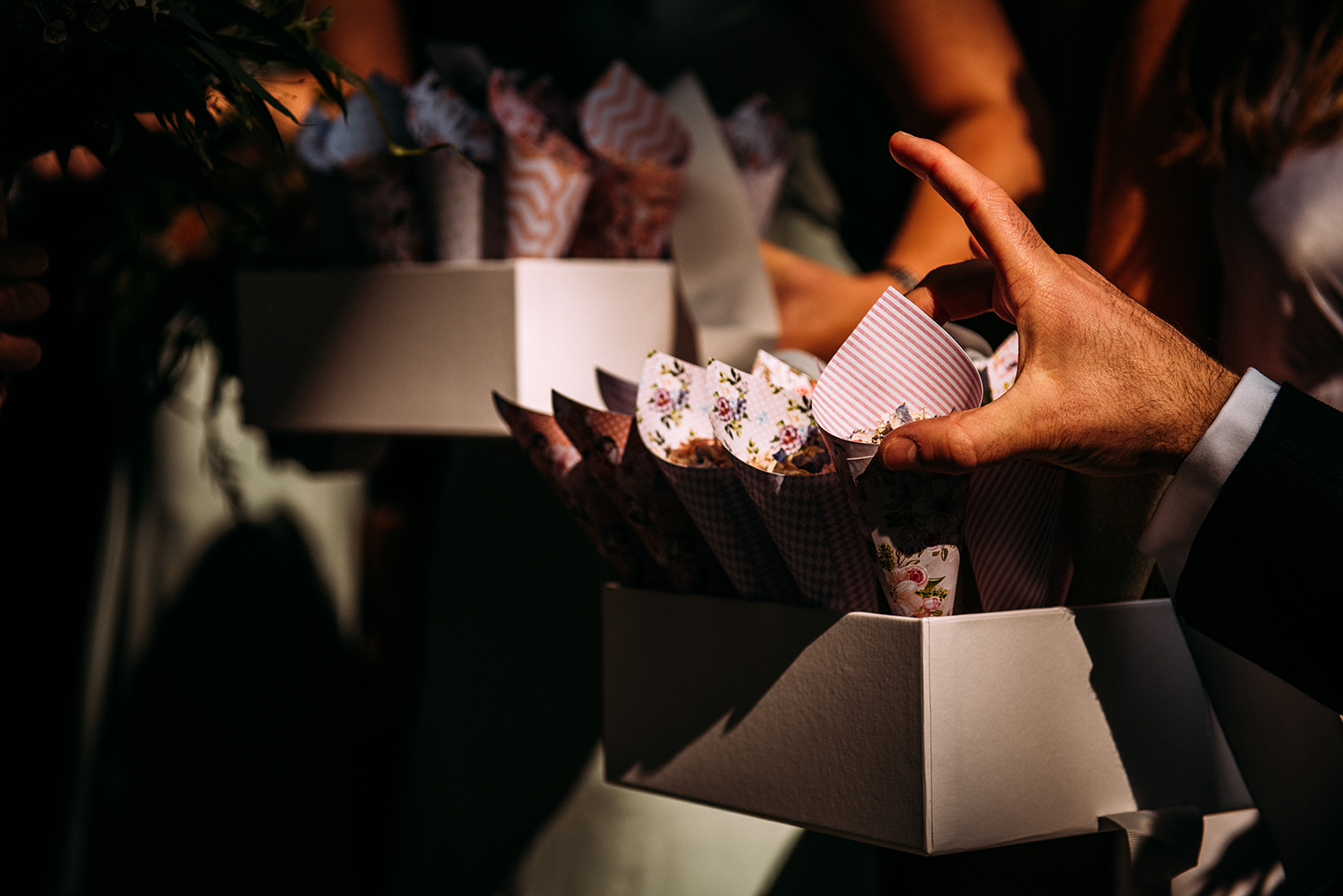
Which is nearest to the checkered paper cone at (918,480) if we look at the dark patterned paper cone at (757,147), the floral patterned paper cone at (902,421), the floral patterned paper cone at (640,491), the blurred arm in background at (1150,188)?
the floral patterned paper cone at (902,421)

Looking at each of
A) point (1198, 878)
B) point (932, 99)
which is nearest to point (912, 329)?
point (1198, 878)

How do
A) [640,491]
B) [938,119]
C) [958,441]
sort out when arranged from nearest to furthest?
[958,441] → [640,491] → [938,119]

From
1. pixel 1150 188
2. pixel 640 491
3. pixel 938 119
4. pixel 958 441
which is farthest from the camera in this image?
pixel 938 119

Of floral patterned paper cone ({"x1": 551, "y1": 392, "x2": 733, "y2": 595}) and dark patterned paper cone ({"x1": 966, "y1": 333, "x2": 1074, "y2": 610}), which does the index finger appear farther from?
floral patterned paper cone ({"x1": 551, "y1": 392, "x2": 733, "y2": 595})

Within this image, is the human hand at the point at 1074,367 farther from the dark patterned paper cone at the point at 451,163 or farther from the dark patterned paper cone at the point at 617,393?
the dark patterned paper cone at the point at 451,163

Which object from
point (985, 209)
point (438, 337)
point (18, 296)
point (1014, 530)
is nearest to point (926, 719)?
point (1014, 530)

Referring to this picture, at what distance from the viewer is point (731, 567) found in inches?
17.7

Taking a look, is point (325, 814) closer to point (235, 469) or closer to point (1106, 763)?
point (235, 469)

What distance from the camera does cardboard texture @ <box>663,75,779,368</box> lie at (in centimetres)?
73

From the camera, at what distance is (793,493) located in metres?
0.40

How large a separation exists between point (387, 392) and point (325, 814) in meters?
0.87

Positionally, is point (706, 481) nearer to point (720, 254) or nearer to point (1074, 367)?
point (1074, 367)

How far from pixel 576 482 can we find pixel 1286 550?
33 centimetres

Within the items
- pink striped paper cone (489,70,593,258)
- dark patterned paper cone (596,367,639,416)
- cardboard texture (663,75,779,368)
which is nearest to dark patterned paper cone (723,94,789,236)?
cardboard texture (663,75,779,368)
